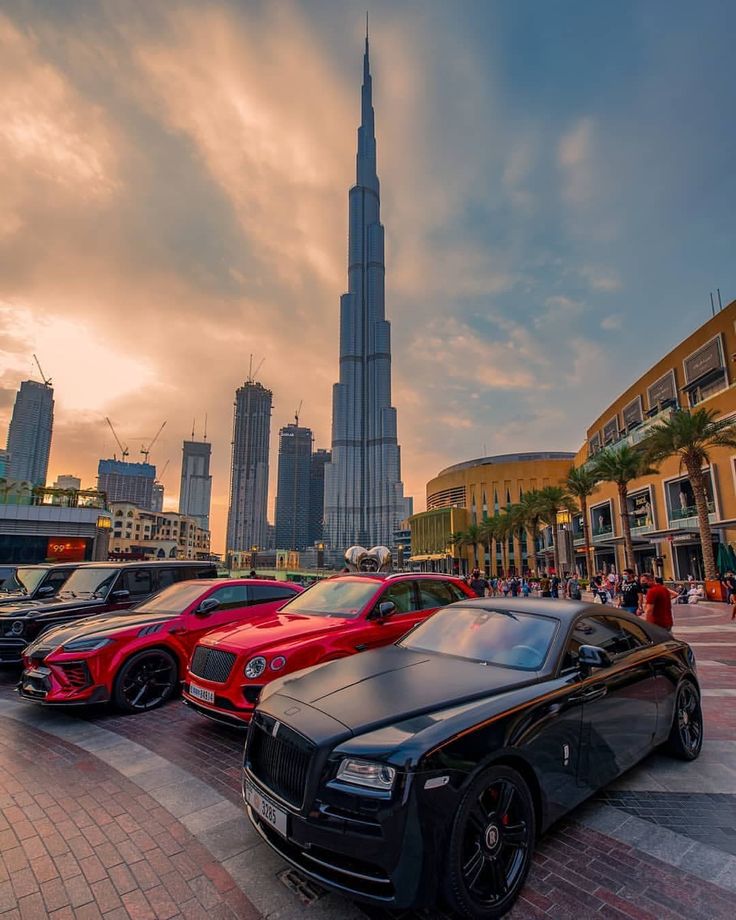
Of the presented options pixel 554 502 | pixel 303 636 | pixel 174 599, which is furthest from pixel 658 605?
pixel 554 502

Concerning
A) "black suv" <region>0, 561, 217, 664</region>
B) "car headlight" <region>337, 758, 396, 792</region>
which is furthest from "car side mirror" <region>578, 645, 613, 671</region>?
"black suv" <region>0, 561, 217, 664</region>

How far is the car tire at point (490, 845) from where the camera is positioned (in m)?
2.25

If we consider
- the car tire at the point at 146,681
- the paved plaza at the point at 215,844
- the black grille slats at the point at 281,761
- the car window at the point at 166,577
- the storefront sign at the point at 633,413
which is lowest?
the paved plaza at the point at 215,844

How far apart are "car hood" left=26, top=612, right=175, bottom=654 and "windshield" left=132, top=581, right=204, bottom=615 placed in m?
0.22

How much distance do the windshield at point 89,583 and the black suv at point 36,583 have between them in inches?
24.4

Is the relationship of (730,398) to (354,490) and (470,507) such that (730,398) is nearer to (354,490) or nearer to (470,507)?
(470,507)

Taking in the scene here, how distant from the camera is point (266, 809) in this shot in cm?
262

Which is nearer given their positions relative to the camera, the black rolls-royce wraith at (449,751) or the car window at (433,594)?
the black rolls-royce wraith at (449,751)

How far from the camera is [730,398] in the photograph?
30.3 m

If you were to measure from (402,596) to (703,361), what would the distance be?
42.1 meters

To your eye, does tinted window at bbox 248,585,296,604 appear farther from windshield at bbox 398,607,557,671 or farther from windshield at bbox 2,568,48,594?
windshield at bbox 2,568,48,594

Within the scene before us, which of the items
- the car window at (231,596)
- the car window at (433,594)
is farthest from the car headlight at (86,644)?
the car window at (433,594)

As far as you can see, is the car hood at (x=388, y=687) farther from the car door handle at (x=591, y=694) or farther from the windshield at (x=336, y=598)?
the windshield at (x=336, y=598)

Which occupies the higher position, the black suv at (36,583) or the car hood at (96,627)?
the black suv at (36,583)
